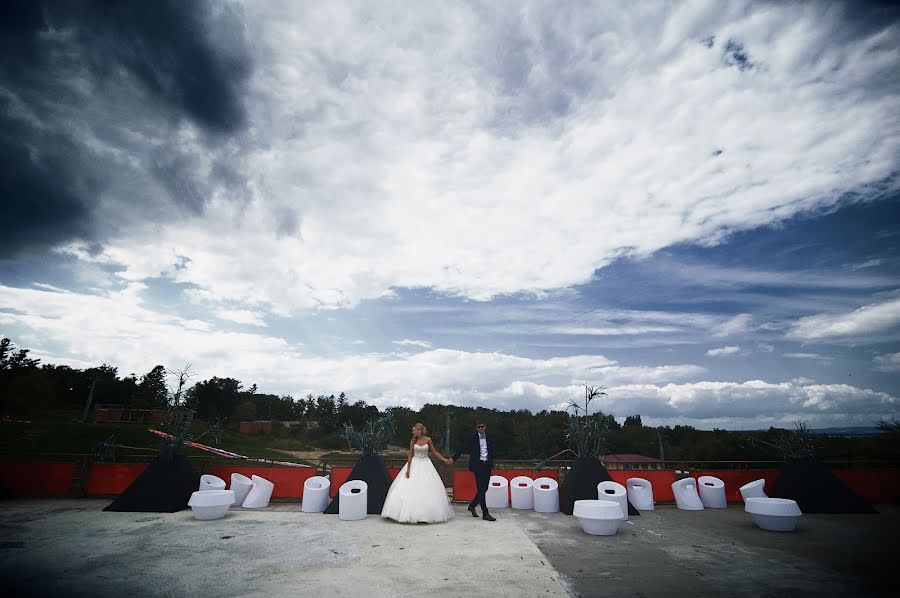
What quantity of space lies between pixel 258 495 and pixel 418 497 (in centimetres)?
461

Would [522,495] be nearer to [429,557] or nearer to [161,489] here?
[429,557]

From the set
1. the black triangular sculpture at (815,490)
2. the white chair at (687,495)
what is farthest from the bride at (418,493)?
the black triangular sculpture at (815,490)

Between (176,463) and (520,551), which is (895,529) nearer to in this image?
(520,551)

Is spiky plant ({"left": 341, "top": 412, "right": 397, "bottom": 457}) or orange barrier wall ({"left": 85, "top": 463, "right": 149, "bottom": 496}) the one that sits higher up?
spiky plant ({"left": 341, "top": 412, "right": 397, "bottom": 457})

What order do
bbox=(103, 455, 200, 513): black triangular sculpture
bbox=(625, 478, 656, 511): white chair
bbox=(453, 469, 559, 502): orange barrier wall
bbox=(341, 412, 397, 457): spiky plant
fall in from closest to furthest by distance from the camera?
bbox=(103, 455, 200, 513): black triangular sculpture < bbox=(625, 478, 656, 511): white chair < bbox=(341, 412, 397, 457): spiky plant < bbox=(453, 469, 559, 502): orange barrier wall

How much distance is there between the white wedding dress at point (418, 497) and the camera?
28.7 feet

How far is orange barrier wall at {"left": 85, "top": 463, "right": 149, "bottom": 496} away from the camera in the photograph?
38.3ft

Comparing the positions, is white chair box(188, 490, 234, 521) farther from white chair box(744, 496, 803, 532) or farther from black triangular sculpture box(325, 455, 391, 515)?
white chair box(744, 496, 803, 532)

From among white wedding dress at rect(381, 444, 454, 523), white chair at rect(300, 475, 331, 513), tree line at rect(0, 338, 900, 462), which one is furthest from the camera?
tree line at rect(0, 338, 900, 462)

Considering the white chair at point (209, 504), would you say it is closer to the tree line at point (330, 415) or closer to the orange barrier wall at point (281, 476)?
the orange barrier wall at point (281, 476)

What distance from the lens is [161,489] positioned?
9.94 meters

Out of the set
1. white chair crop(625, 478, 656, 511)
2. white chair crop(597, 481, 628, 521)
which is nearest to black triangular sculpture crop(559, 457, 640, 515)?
white chair crop(597, 481, 628, 521)

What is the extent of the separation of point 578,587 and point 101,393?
7285cm

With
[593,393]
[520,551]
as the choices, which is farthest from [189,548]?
[593,393]
